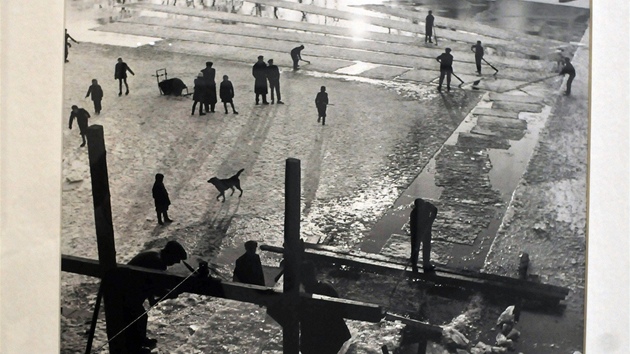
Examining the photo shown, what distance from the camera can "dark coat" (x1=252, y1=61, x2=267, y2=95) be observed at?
5.23ft

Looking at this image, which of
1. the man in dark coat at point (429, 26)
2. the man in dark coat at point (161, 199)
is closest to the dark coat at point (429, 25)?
the man in dark coat at point (429, 26)

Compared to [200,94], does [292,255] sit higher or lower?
lower

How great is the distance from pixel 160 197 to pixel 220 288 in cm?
26

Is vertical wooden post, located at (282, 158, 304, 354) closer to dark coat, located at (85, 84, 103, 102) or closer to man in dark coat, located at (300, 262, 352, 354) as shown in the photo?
man in dark coat, located at (300, 262, 352, 354)

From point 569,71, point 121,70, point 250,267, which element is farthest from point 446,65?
point 121,70

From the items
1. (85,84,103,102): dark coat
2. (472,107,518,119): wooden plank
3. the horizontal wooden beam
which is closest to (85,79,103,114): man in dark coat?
(85,84,103,102): dark coat

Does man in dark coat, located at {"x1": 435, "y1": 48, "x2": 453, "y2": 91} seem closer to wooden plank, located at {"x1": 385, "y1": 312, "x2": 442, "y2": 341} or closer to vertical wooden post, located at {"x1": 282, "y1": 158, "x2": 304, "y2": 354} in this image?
vertical wooden post, located at {"x1": 282, "y1": 158, "x2": 304, "y2": 354}

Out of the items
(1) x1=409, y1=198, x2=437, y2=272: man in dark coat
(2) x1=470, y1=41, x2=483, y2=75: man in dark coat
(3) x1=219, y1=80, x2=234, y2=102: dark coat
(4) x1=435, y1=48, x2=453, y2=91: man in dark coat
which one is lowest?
(1) x1=409, y1=198, x2=437, y2=272: man in dark coat

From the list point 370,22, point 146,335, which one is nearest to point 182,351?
point 146,335

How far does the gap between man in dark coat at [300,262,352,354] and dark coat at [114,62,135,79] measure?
24.4 inches

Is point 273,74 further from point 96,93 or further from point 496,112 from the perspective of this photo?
point 496,112

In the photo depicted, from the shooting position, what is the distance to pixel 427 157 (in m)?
1.62

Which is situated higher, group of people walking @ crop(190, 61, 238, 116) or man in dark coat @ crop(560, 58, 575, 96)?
man in dark coat @ crop(560, 58, 575, 96)

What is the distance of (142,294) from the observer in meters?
1.58
